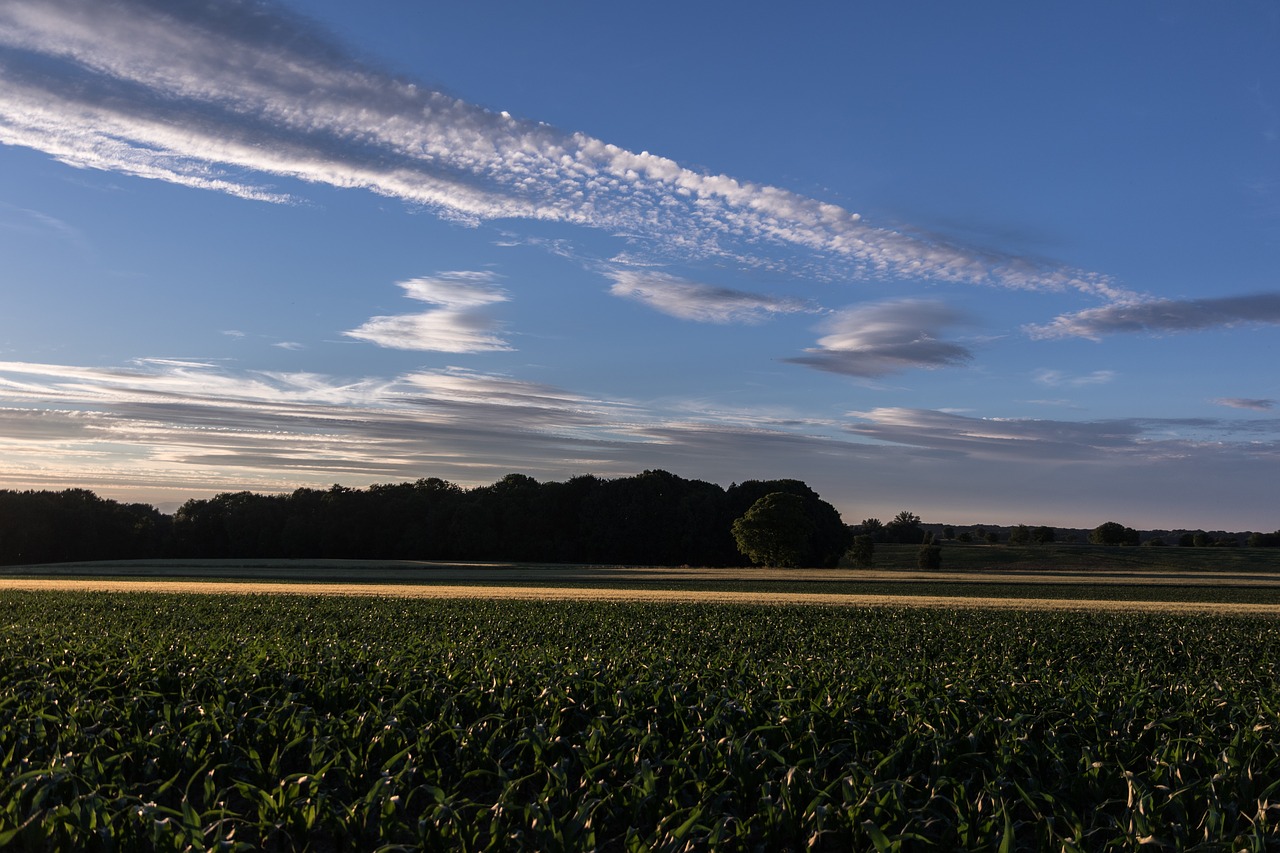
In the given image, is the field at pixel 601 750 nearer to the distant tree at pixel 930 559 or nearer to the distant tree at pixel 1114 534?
the distant tree at pixel 930 559

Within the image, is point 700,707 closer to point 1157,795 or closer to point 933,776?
point 933,776

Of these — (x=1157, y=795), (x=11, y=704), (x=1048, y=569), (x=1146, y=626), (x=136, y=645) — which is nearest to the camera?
(x=1157, y=795)

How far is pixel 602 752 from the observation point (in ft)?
33.3

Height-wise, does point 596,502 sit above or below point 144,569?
above

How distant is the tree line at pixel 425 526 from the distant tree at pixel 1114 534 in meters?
63.0

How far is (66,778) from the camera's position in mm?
8914

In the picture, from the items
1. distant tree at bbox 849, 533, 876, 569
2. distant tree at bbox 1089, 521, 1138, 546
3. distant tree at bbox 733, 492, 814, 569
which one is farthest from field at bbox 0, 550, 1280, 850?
distant tree at bbox 1089, 521, 1138, 546

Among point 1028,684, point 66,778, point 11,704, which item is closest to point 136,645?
point 11,704

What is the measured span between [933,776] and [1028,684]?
15.1 feet

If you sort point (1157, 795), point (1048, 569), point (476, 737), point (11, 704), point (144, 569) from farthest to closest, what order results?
1. point (1048, 569)
2. point (144, 569)
3. point (11, 704)
4. point (476, 737)
5. point (1157, 795)

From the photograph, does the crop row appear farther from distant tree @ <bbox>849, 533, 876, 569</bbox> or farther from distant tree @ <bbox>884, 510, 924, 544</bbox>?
distant tree @ <bbox>884, 510, 924, 544</bbox>

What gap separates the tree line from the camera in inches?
4493

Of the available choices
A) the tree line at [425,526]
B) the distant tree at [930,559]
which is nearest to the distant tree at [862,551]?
the tree line at [425,526]

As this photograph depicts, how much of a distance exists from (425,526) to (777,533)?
44.1 metres
